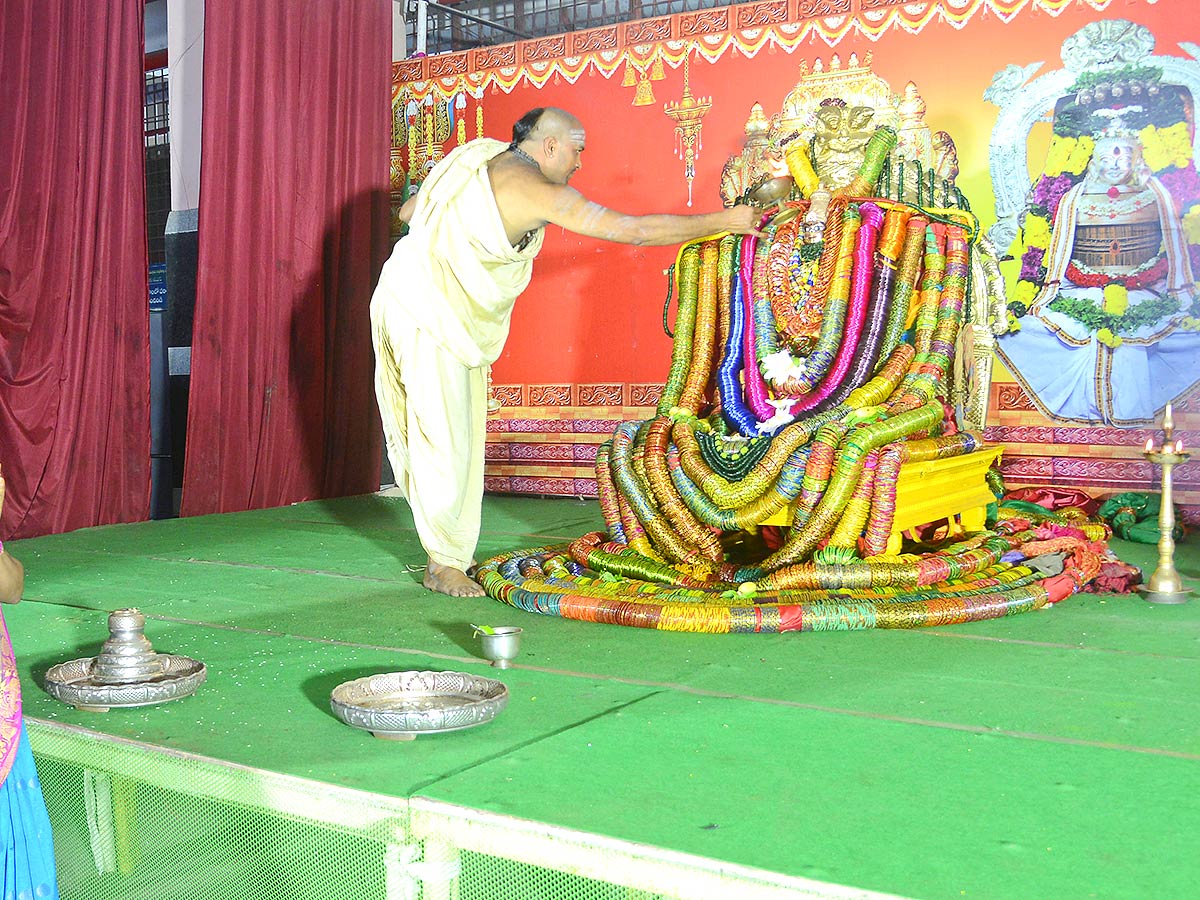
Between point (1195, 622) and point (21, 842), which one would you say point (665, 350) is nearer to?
point (1195, 622)

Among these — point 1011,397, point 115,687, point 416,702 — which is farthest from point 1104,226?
point 115,687

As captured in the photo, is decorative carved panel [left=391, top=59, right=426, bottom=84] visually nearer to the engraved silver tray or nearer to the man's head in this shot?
the man's head

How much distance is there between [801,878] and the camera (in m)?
2.00

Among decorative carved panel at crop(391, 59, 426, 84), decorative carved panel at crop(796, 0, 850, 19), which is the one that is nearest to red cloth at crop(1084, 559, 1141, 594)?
decorative carved panel at crop(796, 0, 850, 19)

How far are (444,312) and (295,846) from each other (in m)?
2.65

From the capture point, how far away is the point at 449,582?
4.88 meters

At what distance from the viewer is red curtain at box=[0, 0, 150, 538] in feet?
20.9

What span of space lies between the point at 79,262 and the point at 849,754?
5.58 meters

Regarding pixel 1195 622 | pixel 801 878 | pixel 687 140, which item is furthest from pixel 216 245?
pixel 801 878

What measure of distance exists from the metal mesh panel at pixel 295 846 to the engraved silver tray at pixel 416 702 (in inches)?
11.8

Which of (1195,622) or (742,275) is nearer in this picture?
(1195,622)

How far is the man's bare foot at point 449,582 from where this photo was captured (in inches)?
190

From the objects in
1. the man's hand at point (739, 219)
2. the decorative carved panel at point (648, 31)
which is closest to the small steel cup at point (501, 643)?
the man's hand at point (739, 219)

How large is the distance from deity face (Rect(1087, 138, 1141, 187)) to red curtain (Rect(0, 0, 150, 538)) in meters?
5.60
